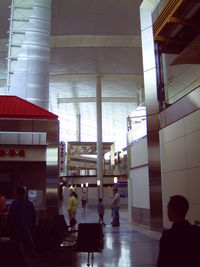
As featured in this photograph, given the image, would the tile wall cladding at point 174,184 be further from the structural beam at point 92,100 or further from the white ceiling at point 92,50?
the structural beam at point 92,100

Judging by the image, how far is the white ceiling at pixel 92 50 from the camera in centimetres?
2397

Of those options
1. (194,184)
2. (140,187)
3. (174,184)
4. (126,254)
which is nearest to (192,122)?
(194,184)

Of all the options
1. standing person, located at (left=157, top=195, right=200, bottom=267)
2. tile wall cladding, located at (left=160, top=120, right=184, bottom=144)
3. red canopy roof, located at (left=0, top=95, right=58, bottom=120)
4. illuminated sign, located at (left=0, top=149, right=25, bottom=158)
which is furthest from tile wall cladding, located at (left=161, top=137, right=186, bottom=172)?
standing person, located at (left=157, top=195, right=200, bottom=267)

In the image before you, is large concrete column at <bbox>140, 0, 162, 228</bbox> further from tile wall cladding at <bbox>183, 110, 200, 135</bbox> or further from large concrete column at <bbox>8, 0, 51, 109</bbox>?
large concrete column at <bbox>8, 0, 51, 109</bbox>

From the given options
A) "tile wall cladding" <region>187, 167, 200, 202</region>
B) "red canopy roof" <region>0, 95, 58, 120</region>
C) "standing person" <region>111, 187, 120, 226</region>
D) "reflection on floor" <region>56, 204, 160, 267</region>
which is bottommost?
"reflection on floor" <region>56, 204, 160, 267</region>

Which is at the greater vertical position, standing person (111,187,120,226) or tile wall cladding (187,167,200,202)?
tile wall cladding (187,167,200,202)

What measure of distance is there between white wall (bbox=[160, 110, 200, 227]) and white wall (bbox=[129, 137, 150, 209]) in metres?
3.12

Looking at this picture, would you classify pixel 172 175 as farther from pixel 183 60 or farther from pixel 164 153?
pixel 183 60

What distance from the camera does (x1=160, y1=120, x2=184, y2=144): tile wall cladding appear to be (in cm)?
1182

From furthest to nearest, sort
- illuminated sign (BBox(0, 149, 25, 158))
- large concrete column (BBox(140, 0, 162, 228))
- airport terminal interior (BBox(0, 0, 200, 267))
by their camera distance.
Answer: large concrete column (BBox(140, 0, 162, 228))
illuminated sign (BBox(0, 149, 25, 158))
airport terminal interior (BBox(0, 0, 200, 267))

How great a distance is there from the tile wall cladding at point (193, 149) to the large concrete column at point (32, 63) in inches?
208

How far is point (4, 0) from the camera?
22281mm

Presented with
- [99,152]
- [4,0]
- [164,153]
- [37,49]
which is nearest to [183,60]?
[164,153]

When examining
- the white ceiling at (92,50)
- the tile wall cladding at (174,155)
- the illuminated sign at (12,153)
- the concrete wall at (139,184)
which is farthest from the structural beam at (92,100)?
the illuminated sign at (12,153)
